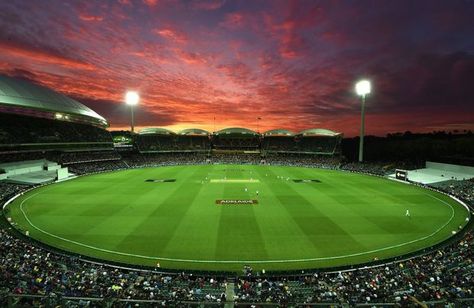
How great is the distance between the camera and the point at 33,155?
7244cm

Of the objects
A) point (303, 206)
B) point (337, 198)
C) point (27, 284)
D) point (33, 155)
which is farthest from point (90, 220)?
point (33, 155)

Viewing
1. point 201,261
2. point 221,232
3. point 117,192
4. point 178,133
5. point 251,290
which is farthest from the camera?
point 178,133

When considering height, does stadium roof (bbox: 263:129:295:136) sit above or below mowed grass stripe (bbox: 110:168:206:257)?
above

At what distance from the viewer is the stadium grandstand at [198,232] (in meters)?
16.4

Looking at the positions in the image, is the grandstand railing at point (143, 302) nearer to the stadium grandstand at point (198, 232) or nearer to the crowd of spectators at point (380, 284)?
the stadium grandstand at point (198, 232)

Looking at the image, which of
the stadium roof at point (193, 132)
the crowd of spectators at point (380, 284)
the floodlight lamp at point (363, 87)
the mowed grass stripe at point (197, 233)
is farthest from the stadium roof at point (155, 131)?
the crowd of spectators at point (380, 284)

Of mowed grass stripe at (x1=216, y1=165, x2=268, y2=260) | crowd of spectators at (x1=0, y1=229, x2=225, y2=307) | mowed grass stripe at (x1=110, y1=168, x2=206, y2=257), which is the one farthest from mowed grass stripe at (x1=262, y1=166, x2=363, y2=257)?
mowed grass stripe at (x1=110, y1=168, x2=206, y2=257)

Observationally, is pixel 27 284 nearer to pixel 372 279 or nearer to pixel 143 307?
pixel 143 307

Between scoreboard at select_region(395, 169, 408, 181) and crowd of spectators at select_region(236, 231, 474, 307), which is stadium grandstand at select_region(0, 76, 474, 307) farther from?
scoreboard at select_region(395, 169, 408, 181)

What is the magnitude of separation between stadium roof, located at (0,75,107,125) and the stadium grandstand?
0.38 metres

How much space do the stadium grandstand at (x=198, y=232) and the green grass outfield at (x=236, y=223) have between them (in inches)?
8.1

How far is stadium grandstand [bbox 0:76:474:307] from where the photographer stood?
16.4 m

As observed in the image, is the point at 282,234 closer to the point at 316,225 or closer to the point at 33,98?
the point at 316,225

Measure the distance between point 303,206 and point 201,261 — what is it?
20.6 meters
